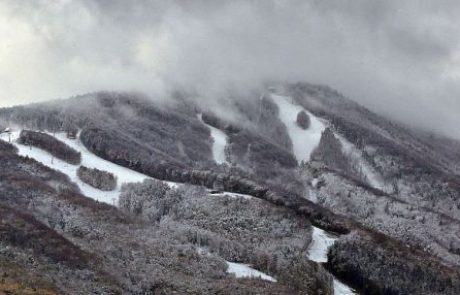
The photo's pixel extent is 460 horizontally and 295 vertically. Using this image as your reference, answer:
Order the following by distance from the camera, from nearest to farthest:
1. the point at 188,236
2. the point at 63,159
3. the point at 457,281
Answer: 1. the point at 188,236
2. the point at 457,281
3. the point at 63,159

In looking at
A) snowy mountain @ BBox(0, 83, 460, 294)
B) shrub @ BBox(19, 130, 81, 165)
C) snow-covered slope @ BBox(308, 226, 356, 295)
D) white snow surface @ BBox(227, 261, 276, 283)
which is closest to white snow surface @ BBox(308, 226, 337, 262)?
snow-covered slope @ BBox(308, 226, 356, 295)

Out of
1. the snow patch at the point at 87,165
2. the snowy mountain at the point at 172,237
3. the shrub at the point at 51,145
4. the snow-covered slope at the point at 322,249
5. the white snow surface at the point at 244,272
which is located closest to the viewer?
the snowy mountain at the point at 172,237

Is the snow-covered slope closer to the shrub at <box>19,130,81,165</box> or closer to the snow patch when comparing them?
the snow patch

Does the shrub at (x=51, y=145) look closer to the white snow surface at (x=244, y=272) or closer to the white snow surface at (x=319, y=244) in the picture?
the white snow surface at (x=319, y=244)

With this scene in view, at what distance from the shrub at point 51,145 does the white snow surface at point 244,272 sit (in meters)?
74.5

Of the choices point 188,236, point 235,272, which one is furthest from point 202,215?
point 235,272

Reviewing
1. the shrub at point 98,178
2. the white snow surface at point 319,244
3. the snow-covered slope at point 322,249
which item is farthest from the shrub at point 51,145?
the snow-covered slope at point 322,249

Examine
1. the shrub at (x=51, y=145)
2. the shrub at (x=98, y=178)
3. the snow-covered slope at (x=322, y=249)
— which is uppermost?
the shrub at (x=51, y=145)

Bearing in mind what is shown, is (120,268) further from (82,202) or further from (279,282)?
(82,202)

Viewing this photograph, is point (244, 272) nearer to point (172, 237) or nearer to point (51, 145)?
point (172, 237)

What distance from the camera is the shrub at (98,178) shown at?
15796 centimetres

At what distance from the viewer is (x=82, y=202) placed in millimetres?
131250

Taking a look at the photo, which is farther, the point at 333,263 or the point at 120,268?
the point at 333,263

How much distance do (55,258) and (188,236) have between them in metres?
39.3
